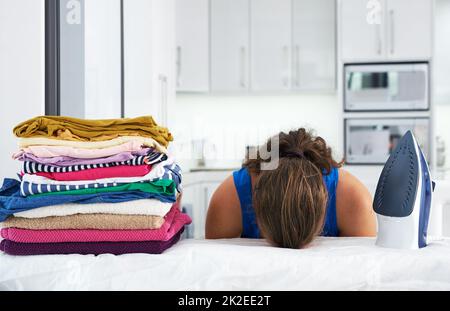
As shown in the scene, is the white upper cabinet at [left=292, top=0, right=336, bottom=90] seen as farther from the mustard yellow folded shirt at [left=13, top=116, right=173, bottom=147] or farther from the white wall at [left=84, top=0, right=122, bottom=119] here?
the mustard yellow folded shirt at [left=13, top=116, right=173, bottom=147]

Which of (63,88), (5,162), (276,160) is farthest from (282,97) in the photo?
(276,160)

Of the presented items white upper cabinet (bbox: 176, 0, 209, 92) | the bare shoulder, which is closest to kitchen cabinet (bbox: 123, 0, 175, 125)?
white upper cabinet (bbox: 176, 0, 209, 92)

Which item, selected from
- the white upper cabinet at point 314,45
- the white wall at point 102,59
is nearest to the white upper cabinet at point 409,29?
the white upper cabinet at point 314,45

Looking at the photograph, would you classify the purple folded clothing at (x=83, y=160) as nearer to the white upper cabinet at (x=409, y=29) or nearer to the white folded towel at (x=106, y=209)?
the white folded towel at (x=106, y=209)

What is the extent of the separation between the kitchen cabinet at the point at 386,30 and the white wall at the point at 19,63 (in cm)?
268

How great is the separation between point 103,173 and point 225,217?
388 mm

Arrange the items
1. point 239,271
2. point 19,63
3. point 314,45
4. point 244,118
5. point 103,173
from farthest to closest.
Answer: point 244,118
point 314,45
point 19,63
point 103,173
point 239,271

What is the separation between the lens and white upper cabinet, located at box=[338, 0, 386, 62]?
150 inches

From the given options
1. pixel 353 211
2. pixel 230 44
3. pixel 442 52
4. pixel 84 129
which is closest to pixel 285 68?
pixel 230 44

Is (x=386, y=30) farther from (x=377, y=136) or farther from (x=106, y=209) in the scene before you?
(x=106, y=209)

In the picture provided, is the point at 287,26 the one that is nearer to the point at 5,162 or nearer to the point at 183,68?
the point at 183,68

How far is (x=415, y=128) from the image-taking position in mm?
3777

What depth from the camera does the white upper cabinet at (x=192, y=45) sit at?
4.15 m

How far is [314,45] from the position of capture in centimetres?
405
